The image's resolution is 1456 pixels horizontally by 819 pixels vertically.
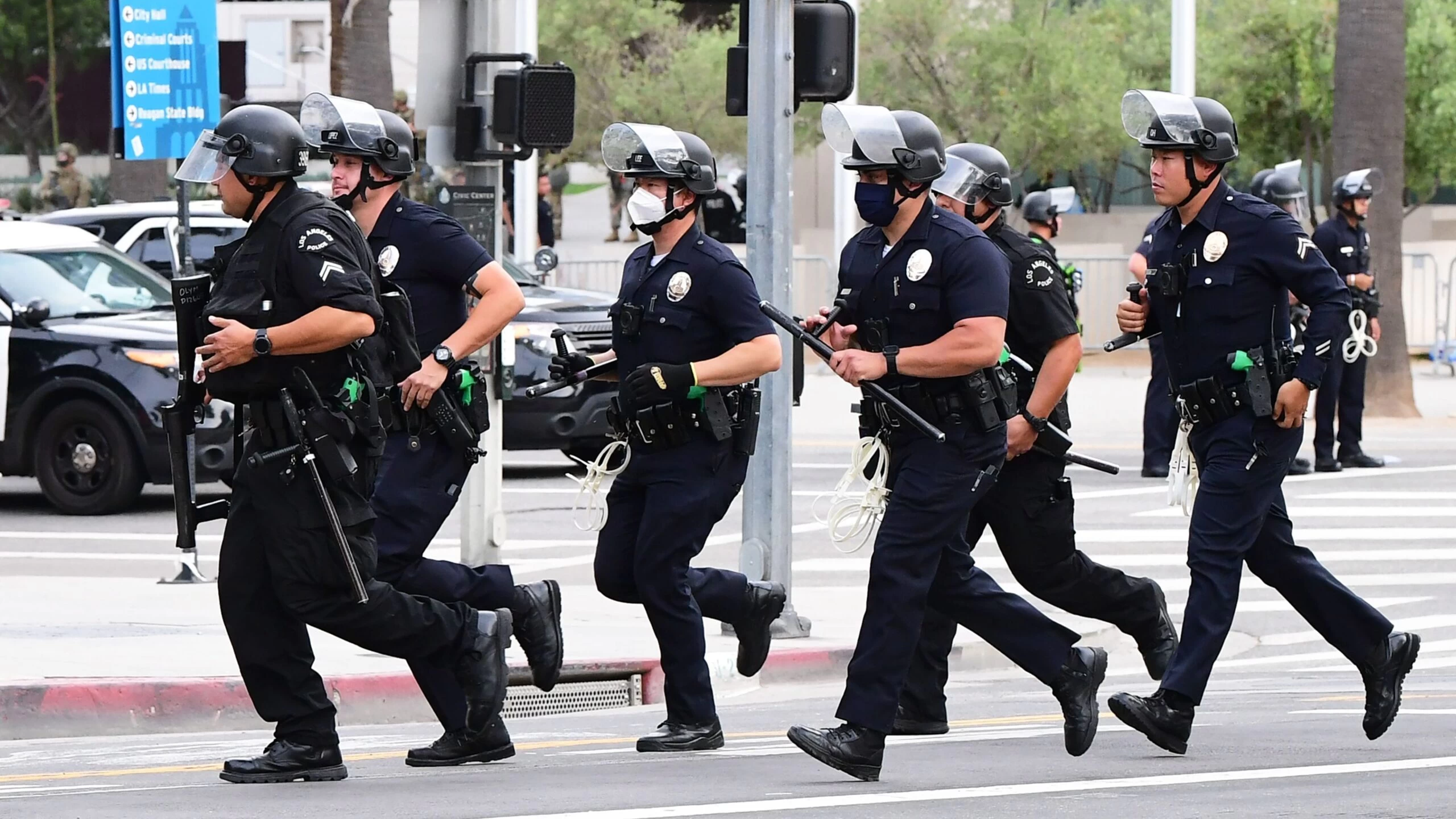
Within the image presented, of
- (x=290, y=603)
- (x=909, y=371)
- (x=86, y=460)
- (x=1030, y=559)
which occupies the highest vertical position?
(x=909, y=371)

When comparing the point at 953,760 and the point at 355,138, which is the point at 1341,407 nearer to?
the point at 953,760

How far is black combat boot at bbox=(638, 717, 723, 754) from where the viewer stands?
809 cm

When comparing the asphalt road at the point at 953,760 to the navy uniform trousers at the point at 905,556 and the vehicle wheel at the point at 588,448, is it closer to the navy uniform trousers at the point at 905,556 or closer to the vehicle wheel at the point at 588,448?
the navy uniform trousers at the point at 905,556

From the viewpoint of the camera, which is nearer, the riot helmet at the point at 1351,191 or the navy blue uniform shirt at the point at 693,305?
the navy blue uniform shirt at the point at 693,305

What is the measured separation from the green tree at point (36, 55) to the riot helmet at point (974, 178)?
42887mm

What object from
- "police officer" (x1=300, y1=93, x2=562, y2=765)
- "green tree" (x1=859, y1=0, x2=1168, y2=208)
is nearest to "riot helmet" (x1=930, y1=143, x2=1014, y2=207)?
"police officer" (x1=300, y1=93, x2=562, y2=765)

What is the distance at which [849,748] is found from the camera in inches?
289

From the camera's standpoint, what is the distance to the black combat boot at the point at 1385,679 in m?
8.13

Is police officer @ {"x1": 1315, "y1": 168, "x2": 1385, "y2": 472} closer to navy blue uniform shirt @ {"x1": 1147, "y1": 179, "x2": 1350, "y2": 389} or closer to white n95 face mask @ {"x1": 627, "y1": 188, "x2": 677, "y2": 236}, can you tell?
navy blue uniform shirt @ {"x1": 1147, "y1": 179, "x2": 1350, "y2": 389}

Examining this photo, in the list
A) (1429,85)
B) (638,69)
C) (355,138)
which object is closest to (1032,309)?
(355,138)

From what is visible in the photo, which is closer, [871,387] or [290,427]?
[290,427]

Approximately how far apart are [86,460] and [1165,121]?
9.55 m

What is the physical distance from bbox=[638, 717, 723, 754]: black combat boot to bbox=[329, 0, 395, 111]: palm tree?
16.5 metres

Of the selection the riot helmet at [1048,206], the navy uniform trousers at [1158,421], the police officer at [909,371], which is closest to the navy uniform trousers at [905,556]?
the police officer at [909,371]
